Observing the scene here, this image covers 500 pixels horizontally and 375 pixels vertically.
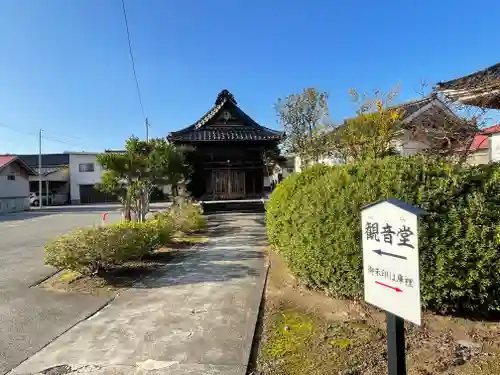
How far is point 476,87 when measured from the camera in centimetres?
527

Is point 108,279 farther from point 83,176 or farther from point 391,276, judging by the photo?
point 83,176

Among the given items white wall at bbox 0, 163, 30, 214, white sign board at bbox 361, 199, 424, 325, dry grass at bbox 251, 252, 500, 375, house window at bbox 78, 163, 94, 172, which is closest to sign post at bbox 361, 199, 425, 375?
white sign board at bbox 361, 199, 424, 325

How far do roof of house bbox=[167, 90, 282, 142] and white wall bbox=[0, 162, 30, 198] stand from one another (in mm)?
22663

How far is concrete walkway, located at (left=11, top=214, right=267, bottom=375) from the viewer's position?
136 inches

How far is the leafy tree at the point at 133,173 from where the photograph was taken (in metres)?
10.8

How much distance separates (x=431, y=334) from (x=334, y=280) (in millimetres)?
1291

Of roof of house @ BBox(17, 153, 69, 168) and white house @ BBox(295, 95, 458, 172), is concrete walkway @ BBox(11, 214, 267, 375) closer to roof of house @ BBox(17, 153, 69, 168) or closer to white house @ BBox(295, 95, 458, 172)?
white house @ BBox(295, 95, 458, 172)

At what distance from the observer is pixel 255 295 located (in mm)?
5520

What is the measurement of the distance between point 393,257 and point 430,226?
173 cm

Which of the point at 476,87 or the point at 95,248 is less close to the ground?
the point at 476,87

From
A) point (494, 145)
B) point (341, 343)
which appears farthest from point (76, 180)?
point (341, 343)

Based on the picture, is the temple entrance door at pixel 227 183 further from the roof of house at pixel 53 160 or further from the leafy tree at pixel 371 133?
the roof of house at pixel 53 160

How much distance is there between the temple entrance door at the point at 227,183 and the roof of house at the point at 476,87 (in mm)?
13940

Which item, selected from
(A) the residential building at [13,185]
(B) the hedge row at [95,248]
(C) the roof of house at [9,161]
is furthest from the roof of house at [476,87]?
(C) the roof of house at [9,161]
